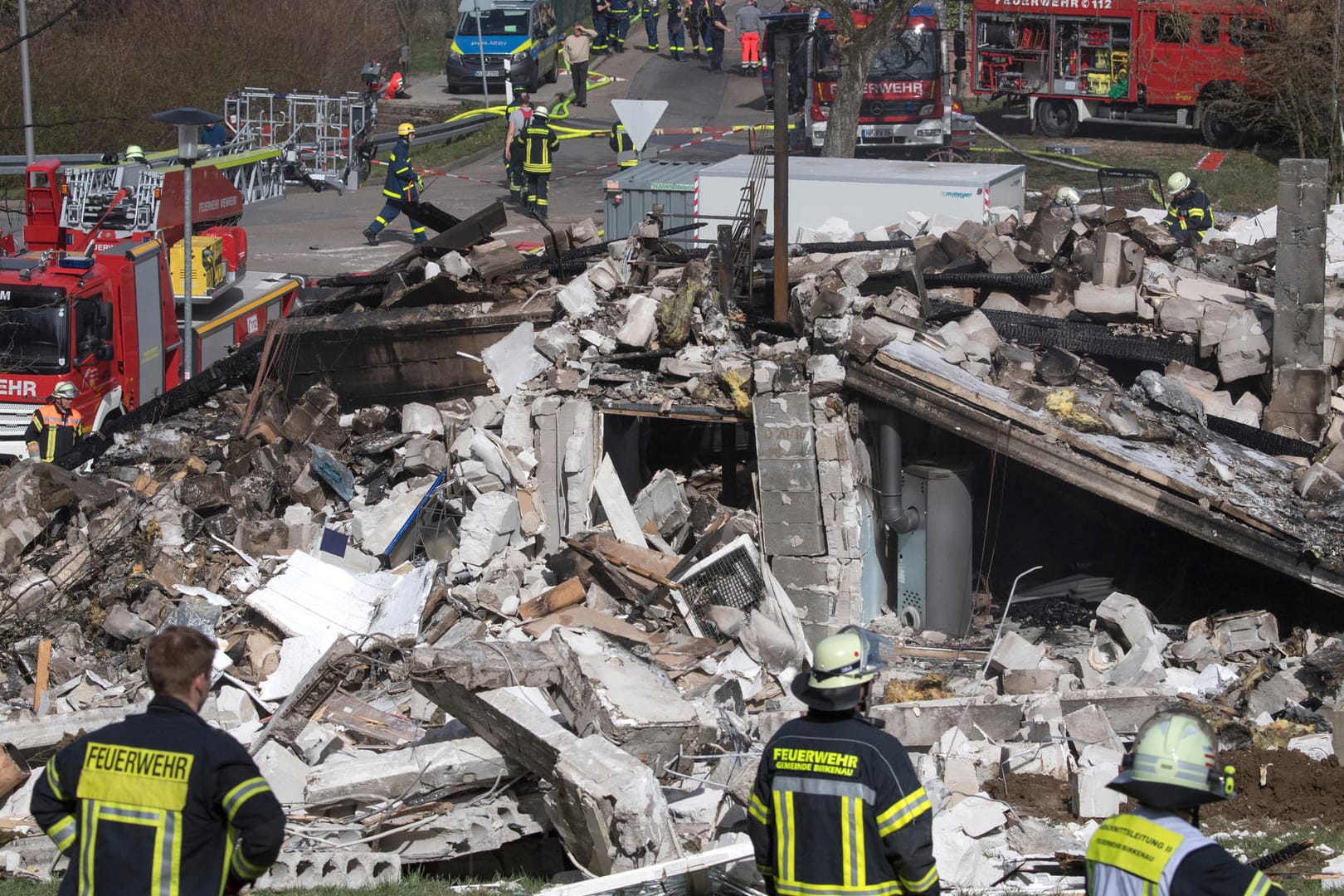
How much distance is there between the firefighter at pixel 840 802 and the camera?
11.5 feet

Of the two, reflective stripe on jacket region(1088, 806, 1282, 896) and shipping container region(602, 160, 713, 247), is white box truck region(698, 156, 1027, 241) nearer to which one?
shipping container region(602, 160, 713, 247)

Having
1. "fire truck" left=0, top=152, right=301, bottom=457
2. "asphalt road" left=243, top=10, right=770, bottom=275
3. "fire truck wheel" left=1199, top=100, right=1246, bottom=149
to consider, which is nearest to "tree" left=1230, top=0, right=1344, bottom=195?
"fire truck wheel" left=1199, top=100, right=1246, bottom=149

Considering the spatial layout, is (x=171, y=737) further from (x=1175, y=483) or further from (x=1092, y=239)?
(x=1092, y=239)

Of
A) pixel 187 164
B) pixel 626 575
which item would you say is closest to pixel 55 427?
pixel 187 164

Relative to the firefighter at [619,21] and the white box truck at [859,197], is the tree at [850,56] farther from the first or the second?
the firefighter at [619,21]

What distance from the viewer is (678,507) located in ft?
32.4

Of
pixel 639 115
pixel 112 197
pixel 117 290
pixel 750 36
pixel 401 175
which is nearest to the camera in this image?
pixel 117 290

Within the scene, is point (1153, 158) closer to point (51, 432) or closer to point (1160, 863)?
point (51, 432)

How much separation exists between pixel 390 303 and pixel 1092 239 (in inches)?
252

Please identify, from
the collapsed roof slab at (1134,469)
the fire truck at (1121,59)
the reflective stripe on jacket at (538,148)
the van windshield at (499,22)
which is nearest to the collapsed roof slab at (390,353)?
the collapsed roof slab at (1134,469)

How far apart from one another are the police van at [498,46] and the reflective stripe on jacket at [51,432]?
19796 millimetres

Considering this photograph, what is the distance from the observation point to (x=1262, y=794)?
656cm

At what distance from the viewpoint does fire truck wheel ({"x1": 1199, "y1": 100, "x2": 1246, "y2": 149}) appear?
24875 mm

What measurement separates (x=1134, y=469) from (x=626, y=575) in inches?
133
